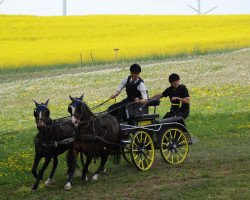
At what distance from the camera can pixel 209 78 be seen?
127 feet

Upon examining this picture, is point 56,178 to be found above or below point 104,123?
below

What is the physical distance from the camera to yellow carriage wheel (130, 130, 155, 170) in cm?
1562

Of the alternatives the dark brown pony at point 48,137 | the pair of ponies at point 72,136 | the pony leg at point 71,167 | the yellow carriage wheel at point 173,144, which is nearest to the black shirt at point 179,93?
the yellow carriage wheel at point 173,144

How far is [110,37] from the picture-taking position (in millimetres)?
61719

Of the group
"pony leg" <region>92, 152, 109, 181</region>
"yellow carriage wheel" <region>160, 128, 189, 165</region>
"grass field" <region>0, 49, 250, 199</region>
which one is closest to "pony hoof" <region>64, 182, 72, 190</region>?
"grass field" <region>0, 49, 250, 199</region>

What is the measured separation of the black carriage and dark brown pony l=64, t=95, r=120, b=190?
340 millimetres

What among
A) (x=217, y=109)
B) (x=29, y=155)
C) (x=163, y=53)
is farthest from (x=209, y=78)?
(x=29, y=155)

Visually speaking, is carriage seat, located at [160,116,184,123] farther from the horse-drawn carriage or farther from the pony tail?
the pony tail

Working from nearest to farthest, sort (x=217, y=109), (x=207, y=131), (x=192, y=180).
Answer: (x=192, y=180)
(x=207, y=131)
(x=217, y=109)

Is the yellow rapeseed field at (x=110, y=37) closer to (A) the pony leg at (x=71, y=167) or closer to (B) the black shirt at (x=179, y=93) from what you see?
(B) the black shirt at (x=179, y=93)

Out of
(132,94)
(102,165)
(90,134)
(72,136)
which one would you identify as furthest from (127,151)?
(72,136)

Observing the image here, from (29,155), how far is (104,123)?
4.59 metres

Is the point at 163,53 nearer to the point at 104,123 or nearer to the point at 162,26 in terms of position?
the point at 162,26

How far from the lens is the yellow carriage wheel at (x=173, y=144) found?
16.5 m
